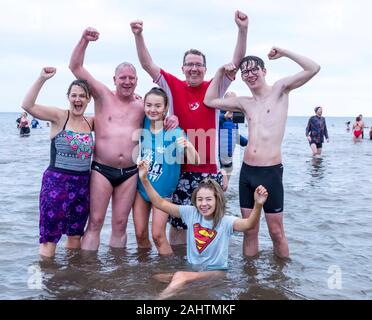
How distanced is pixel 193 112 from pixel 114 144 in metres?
0.99

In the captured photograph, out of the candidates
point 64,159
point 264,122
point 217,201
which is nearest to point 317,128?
point 264,122

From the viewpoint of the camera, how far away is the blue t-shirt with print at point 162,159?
17.5ft

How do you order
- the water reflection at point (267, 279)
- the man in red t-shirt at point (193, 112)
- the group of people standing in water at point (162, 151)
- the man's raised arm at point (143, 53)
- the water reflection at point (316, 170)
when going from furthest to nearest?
the water reflection at point (316, 170) → the man in red t-shirt at point (193, 112) → the man's raised arm at point (143, 53) → the group of people standing in water at point (162, 151) → the water reflection at point (267, 279)

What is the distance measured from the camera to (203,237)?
4.99 metres

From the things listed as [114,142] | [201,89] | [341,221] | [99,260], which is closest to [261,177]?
[201,89]

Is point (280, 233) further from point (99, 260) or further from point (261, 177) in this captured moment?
point (99, 260)

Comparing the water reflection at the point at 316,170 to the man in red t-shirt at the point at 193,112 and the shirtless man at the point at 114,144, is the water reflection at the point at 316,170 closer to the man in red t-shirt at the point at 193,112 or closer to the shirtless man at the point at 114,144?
the man in red t-shirt at the point at 193,112

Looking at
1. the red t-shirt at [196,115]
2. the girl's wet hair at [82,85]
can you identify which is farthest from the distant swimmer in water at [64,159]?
the red t-shirt at [196,115]

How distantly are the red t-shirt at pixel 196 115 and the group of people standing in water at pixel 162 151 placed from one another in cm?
1

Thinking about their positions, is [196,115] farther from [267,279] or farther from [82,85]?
[267,279]

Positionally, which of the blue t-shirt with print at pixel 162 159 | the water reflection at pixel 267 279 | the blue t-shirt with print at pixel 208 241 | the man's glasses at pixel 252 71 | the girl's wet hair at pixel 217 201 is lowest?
the water reflection at pixel 267 279

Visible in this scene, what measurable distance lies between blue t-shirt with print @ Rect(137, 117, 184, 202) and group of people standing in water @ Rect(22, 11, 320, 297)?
11mm

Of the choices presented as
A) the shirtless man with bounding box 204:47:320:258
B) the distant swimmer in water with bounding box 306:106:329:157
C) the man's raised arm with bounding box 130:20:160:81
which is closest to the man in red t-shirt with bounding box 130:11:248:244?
the man's raised arm with bounding box 130:20:160:81

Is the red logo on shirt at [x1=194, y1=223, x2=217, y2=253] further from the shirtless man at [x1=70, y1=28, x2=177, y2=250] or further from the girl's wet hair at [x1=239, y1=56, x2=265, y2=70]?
the girl's wet hair at [x1=239, y1=56, x2=265, y2=70]
